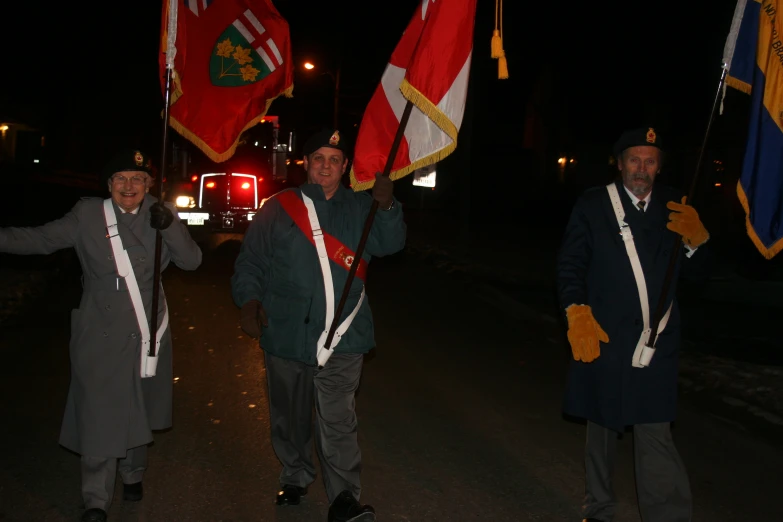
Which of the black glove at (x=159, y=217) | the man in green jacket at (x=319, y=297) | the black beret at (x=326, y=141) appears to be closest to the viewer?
the black glove at (x=159, y=217)

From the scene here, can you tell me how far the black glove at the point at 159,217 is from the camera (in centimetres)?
416

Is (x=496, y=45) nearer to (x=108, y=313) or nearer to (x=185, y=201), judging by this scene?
(x=108, y=313)

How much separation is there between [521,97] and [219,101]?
4390cm

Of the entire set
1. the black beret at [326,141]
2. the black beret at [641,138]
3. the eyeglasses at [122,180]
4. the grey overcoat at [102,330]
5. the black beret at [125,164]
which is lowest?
the grey overcoat at [102,330]

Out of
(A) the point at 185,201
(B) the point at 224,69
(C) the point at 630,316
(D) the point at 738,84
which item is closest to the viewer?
(C) the point at 630,316

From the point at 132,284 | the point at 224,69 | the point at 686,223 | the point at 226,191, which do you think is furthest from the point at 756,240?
the point at 226,191

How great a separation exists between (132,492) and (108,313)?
110 centimetres

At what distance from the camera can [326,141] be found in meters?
4.37

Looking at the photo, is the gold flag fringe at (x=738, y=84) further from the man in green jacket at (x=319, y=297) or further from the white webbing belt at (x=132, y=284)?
the white webbing belt at (x=132, y=284)

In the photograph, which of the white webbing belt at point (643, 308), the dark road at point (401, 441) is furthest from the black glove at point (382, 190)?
the dark road at point (401, 441)

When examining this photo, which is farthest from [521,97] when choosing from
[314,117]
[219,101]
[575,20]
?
[219,101]

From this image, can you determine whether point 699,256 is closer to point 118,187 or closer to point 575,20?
point 118,187

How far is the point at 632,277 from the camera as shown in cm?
408

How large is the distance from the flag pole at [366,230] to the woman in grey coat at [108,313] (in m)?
0.95
